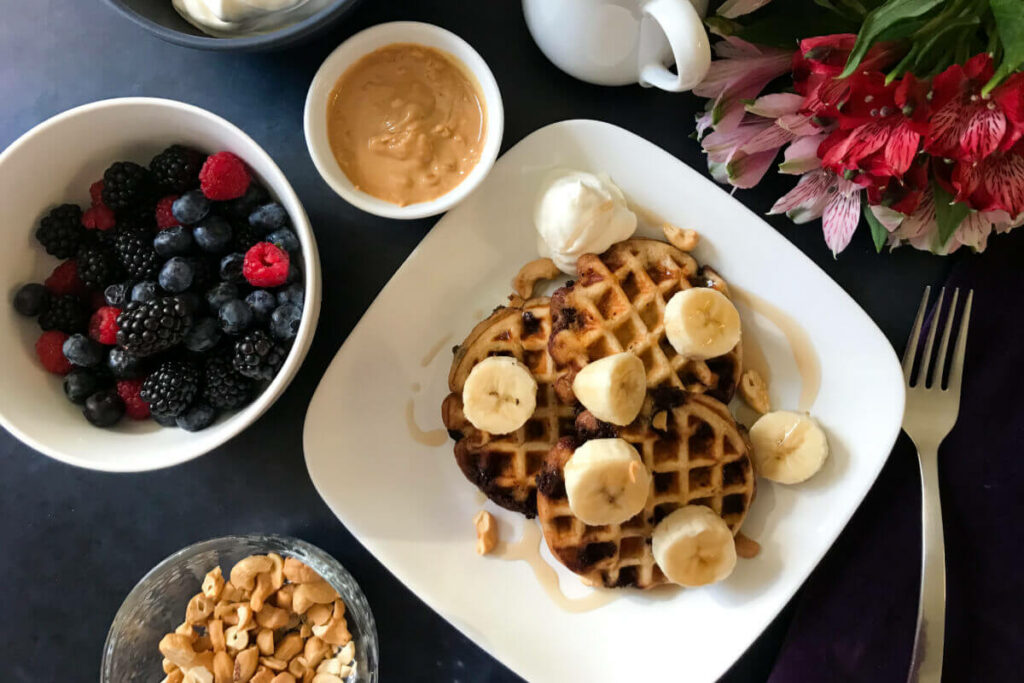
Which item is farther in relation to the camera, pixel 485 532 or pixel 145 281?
pixel 485 532

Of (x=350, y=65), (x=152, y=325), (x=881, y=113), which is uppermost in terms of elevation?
(x=881, y=113)

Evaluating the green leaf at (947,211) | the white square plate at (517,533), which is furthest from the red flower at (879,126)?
the white square plate at (517,533)

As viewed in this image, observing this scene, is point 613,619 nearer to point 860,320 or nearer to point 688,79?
point 860,320

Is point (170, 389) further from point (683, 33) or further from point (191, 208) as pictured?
point (683, 33)

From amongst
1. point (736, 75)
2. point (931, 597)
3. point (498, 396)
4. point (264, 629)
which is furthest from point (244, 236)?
point (931, 597)

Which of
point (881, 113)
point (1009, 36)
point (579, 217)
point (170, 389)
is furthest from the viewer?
point (579, 217)

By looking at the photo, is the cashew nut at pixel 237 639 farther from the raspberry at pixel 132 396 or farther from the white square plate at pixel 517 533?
the raspberry at pixel 132 396
